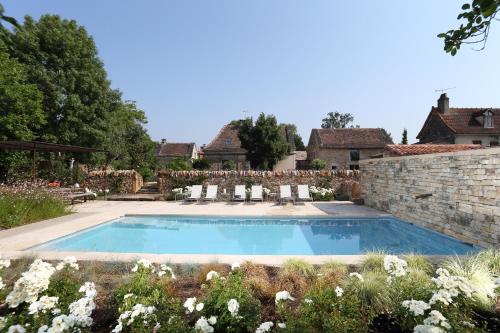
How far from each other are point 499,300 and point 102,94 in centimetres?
2102

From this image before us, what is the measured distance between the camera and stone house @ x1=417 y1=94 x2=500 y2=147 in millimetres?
29250

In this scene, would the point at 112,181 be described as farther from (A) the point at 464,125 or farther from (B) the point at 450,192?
(A) the point at 464,125

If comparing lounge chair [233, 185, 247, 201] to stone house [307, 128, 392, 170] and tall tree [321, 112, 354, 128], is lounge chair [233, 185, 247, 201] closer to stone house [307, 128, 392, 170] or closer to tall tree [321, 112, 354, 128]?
stone house [307, 128, 392, 170]

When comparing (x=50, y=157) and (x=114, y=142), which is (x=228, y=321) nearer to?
(x=50, y=157)

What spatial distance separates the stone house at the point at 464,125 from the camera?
96.0 ft

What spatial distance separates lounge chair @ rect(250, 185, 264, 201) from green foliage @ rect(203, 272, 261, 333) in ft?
38.4

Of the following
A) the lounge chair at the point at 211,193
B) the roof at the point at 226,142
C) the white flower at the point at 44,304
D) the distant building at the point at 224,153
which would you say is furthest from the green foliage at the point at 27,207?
the roof at the point at 226,142

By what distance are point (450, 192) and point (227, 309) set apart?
283 inches

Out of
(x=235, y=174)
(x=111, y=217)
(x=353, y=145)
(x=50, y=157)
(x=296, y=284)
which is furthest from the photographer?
(x=353, y=145)

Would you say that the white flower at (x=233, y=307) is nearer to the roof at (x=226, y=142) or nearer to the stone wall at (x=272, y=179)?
the stone wall at (x=272, y=179)

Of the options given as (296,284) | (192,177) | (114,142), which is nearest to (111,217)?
(192,177)

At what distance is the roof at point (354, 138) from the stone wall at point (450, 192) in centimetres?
2450

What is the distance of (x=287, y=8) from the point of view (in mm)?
10820

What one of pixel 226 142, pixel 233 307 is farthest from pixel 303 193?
pixel 226 142
